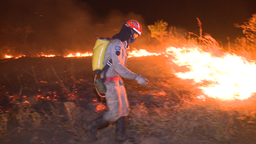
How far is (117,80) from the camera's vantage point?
121 inches

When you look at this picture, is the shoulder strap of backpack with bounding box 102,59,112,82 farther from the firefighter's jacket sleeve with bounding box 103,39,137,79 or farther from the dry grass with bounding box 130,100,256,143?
the dry grass with bounding box 130,100,256,143

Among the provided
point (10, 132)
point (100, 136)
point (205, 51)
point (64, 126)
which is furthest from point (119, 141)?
point (205, 51)

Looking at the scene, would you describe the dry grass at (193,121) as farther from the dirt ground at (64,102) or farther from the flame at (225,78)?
the flame at (225,78)

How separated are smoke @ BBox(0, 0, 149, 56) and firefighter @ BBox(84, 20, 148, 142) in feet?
63.1

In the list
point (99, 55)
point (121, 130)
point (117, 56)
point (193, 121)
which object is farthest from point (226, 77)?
point (99, 55)

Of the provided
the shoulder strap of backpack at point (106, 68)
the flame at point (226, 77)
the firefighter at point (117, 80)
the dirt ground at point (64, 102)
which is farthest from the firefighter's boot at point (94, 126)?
the flame at point (226, 77)

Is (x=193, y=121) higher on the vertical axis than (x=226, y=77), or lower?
lower

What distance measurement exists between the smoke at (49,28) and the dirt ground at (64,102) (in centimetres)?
→ 1418

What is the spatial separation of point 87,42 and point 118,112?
25326mm

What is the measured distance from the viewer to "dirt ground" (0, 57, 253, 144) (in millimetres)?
3342

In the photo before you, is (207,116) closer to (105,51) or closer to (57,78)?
(105,51)

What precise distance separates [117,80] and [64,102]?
2.66 meters

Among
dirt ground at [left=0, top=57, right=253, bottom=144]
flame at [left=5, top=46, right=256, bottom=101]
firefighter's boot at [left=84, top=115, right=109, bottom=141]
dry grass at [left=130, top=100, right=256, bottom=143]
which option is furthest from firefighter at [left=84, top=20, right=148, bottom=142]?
flame at [left=5, top=46, right=256, bottom=101]

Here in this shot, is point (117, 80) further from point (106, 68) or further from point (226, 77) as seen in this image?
point (226, 77)
